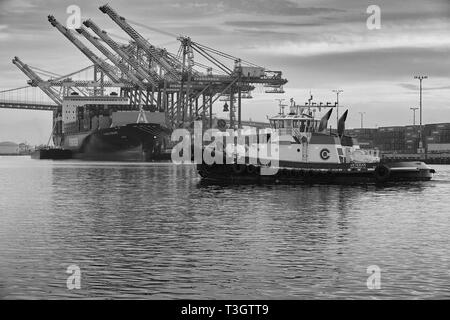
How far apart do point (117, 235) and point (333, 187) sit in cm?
3474

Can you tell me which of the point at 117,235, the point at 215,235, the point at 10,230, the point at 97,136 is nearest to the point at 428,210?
the point at 215,235

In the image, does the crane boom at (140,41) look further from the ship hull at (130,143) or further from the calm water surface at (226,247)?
the calm water surface at (226,247)

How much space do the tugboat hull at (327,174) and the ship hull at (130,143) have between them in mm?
93429

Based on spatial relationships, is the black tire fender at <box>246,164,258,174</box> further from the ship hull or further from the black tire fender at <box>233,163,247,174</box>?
the ship hull

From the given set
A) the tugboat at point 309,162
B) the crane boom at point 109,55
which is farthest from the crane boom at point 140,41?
the tugboat at point 309,162

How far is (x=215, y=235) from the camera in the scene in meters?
29.3

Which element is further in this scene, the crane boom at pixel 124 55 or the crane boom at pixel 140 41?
the crane boom at pixel 124 55

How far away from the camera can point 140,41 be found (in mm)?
164000

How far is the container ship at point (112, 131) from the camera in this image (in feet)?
513

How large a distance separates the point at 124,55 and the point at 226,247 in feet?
494

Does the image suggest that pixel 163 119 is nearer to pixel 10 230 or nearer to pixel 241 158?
pixel 241 158

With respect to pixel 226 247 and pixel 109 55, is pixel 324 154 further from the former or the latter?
pixel 109 55

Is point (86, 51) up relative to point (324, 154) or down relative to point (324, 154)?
up

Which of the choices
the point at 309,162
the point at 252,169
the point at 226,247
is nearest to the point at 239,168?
the point at 252,169
